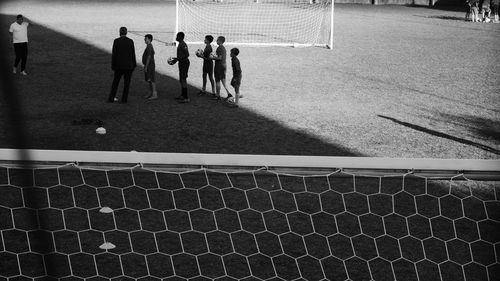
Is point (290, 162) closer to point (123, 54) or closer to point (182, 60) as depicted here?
point (123, 54)

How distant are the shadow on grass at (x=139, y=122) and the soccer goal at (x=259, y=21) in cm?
894

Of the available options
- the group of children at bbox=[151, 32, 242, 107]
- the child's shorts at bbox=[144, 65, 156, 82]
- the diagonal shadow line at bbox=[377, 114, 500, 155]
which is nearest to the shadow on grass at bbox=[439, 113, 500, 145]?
the diagonal shadow line at bbox=[377, 114, 500, 155]

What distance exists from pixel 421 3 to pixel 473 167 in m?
45.3

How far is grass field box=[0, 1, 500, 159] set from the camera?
11648 millimetres

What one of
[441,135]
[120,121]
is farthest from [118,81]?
[441,135]

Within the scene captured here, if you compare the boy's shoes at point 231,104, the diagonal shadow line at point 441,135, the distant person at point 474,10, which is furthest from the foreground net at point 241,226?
the distant person at point 474,10

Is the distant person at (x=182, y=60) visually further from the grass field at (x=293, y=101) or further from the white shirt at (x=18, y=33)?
the white shirt at (x=18, y=33)

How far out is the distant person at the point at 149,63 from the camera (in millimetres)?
14484

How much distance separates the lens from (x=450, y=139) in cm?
1230

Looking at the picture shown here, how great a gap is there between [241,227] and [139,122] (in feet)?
19.1

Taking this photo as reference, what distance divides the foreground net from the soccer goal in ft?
55.0

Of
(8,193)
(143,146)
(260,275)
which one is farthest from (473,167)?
(143,146)

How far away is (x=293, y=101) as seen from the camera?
15.6m

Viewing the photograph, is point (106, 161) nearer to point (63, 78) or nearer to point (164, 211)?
point (164, 211)
